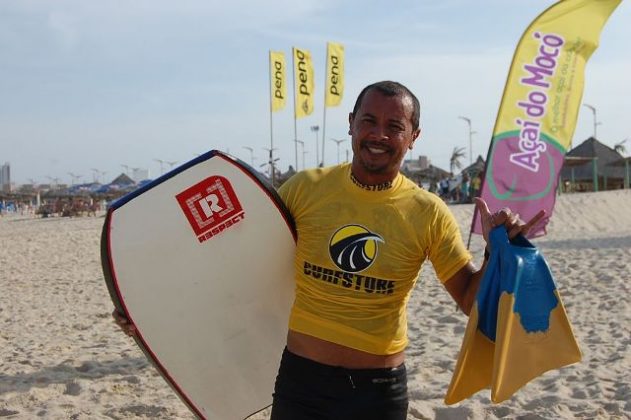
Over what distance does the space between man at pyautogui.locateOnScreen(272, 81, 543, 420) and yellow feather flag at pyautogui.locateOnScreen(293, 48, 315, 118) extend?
1993 centimetres

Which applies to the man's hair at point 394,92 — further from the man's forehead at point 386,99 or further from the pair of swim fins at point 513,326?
the pair of swim fins at point 513,326

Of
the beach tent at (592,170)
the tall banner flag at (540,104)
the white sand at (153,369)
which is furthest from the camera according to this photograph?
the beach tent at (592,170)

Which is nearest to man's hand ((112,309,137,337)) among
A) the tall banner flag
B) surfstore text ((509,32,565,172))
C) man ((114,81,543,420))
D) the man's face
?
man ((114,81,543,420))

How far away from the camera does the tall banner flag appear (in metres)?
5.47

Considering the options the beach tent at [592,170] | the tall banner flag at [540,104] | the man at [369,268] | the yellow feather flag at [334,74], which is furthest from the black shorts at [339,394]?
the beach tent at [592,170]

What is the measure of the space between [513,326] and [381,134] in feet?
2.27

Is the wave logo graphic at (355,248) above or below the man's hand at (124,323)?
above

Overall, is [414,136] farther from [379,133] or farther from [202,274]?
[202,274]

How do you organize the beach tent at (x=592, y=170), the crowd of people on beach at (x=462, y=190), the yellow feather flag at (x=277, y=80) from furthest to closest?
the beach tent at (x=592, y=170)
the crowd of people on beach at (x=462, y=190)
the yellow feather flag at (x=277, y=80)

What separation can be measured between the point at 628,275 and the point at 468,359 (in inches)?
281

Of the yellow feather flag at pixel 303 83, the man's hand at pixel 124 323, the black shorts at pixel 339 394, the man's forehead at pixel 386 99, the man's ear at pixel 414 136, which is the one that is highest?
the yellow feather flag at pixel 303 83

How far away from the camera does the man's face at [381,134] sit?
6.43 feet

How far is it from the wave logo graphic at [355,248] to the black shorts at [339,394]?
32cm

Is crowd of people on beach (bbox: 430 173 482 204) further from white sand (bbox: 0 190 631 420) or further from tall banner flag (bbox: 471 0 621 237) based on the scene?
tall banner flag (bbox: 471 0 621 237)
